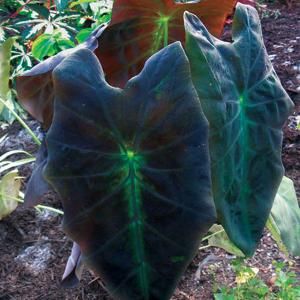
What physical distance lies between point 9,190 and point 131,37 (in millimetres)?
573

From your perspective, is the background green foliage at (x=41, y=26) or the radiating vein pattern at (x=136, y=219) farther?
the background green foliage at (x=41, y=26)

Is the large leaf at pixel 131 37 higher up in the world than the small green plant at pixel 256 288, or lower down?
higher up

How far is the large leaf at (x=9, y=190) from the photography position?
4.94 ft

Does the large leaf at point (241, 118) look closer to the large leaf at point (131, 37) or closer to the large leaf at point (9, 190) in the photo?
the large leaf at point (131, 37)

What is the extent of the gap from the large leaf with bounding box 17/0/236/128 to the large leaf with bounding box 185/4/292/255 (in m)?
0.17

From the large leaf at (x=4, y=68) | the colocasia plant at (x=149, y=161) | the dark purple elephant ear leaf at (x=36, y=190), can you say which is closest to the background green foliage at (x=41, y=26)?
the large leaf at (x=4, y=68)

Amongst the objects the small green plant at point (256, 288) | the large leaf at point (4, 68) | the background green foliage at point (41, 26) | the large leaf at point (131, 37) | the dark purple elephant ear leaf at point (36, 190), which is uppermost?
the large leaf at point (131, 37)

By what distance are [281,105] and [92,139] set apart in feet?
1.43

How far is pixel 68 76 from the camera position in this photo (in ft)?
2.88

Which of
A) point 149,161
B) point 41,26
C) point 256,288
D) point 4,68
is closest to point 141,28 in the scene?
point 4,68

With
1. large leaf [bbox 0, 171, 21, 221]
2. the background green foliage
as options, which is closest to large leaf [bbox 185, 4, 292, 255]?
large leaf [bbox 0, 171, 21, 221]

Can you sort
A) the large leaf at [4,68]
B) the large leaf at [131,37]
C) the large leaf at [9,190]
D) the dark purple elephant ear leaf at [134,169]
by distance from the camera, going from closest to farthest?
1. the dark purple elephant ear leaf at [134,169]
2. the large leaf at [131,37]
3. the large leaf at [4,68]
4. the large leaf at [9,190]

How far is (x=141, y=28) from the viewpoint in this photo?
131cm

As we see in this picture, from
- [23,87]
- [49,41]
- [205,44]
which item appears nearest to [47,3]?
[49,41]
